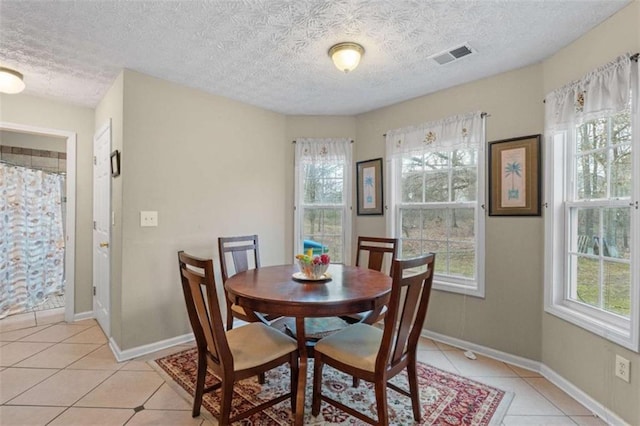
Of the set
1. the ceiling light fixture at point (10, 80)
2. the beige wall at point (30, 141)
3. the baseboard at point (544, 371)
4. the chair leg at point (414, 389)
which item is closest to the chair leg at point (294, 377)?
the chair leg at point (414, 389)

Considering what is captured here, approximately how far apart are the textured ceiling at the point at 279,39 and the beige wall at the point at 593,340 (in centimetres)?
9

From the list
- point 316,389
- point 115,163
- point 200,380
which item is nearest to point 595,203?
point 316,389

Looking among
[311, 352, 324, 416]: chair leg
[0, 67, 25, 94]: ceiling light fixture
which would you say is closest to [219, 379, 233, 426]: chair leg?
[311, 352, 324, 416]: chair leg

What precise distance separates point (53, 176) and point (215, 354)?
394 cm

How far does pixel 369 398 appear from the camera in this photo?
2002 millimetres

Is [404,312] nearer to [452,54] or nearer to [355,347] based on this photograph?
[355,347]

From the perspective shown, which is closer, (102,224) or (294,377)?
(294,377)

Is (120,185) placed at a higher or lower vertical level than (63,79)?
lower

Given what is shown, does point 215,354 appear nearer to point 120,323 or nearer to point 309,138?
point 120,323

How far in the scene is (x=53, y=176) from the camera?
4004mm

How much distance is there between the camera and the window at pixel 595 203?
A: 1.75m

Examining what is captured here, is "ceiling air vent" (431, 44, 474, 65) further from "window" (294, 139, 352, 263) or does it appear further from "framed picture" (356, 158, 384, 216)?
"window" (294, 139, 352, 263)

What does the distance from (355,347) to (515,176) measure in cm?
190

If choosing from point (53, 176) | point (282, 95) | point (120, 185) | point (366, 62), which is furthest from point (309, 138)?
point (53, 176)
